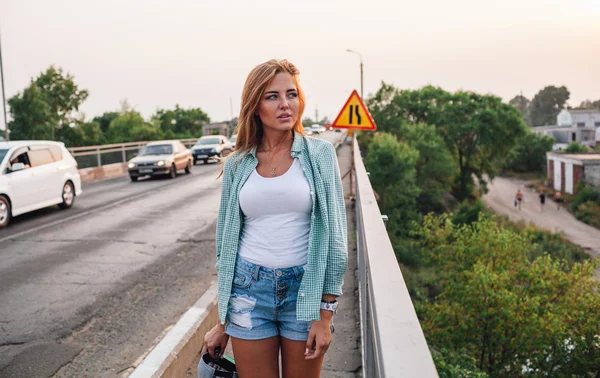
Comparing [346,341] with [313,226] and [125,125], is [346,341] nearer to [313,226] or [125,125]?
[313,226]

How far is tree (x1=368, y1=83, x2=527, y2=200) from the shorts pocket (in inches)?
2430

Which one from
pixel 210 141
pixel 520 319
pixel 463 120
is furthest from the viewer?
pixel 463 120

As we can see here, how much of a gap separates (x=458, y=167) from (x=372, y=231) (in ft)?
220

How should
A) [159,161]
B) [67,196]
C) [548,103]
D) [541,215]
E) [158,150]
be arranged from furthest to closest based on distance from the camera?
[548,103] < [541,215] < [158,150] < [159,161] < [67,196]

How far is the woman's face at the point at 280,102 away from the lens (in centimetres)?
255

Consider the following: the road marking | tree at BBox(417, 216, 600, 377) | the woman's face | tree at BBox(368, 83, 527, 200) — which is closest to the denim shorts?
the woman's face

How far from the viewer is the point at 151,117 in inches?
3691

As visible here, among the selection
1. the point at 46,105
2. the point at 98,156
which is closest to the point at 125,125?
the point at 46,105

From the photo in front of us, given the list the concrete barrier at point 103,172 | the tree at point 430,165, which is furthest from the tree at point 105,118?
the concrete barrier at point 103,172

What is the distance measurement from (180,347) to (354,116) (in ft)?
34.6

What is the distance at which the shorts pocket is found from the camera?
96.3 inches

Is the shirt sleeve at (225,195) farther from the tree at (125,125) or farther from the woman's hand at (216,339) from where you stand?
the tree at (125,125)

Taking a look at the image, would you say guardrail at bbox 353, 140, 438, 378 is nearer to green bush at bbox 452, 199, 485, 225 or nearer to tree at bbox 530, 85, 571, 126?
green bush at bbox 452, 199, 485, 225

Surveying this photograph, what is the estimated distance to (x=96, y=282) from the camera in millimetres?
7824
